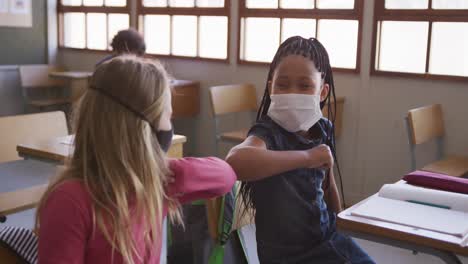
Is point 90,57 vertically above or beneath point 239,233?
above

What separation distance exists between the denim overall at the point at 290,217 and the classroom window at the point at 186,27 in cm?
355

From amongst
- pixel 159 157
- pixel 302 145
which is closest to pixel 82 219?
pixel 159 157

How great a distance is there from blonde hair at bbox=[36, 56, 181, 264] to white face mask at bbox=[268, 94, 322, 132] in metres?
0.41

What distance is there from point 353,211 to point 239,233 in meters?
0.44

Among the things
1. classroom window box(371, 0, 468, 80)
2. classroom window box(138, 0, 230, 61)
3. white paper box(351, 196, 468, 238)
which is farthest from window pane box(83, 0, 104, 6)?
white paper box(351, 196, 468, 238)

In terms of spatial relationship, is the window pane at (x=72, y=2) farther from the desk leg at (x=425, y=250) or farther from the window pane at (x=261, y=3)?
the desk leg at (x=425, y=250)

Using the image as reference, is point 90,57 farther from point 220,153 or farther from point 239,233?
point 239,233

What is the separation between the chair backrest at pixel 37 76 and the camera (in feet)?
19.0

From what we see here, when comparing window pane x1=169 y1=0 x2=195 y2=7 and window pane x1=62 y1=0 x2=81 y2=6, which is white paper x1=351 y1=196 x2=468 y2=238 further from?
window pane x1=62 y1=0 x2=81 y2=6

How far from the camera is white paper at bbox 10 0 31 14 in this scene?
5.82 metres

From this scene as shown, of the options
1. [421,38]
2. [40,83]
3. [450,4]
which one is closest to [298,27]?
[421,38]

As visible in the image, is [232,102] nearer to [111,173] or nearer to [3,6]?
[3,6]

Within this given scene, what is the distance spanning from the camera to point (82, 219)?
0.94m

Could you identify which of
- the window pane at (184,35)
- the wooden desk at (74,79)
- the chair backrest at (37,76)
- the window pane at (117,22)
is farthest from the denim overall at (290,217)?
the chair backrest at (37,76)
